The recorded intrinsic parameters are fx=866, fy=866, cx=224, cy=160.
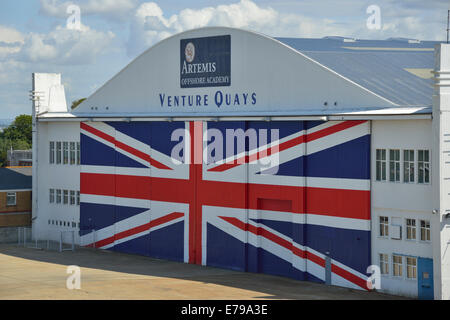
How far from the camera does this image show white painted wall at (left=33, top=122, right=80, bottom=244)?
50281 mm

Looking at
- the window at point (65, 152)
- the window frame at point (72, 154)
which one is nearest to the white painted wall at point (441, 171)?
the window frame at point (72, 154)

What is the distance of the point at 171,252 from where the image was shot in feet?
143

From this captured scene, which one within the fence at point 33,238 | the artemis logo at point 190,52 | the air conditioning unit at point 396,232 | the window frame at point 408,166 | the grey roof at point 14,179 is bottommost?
the fence at point 33,238

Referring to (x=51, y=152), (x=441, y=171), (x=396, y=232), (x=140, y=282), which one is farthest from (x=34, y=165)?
(x=441, y=171)

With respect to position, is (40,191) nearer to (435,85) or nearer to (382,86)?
(382,86)

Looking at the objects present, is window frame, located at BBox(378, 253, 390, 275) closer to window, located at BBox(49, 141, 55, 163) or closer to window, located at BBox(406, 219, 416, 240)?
window, located at BBox(406, 219, 416, 240)

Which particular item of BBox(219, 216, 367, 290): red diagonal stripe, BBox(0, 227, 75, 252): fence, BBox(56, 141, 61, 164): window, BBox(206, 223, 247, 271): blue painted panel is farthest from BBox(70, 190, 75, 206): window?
BBox(219, 216, 367, 290): red diagonal stripe

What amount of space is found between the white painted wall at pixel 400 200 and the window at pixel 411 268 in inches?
6.3

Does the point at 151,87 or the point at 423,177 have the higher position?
the point at 151,87

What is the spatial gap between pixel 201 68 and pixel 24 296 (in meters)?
15.2

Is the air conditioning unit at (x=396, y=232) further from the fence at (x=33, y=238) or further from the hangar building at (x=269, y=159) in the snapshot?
the fence at (x=33, y=238)

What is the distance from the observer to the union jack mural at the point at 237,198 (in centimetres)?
3575

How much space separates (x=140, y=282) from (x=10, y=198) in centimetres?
1830

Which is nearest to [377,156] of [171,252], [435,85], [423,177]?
[423,177]
